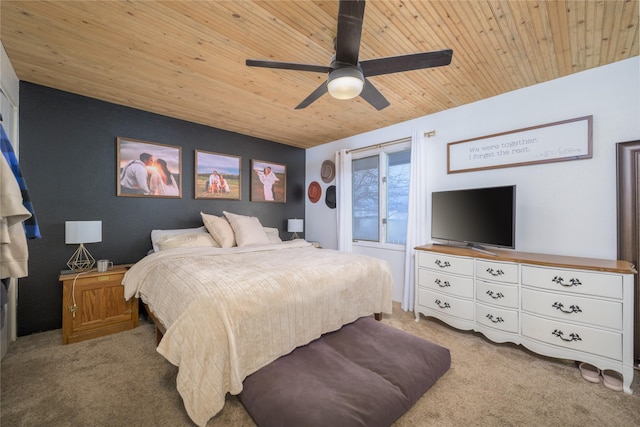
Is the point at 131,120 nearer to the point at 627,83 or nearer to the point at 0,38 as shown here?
the point at 0,38

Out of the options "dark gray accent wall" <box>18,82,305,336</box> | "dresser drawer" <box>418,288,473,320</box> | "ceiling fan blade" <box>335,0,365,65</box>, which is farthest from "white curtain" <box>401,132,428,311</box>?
"dark gray accent wall" <box>18,82,305,336</box>

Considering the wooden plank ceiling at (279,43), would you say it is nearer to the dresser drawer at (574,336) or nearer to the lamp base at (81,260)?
the lamp base at (81,260)

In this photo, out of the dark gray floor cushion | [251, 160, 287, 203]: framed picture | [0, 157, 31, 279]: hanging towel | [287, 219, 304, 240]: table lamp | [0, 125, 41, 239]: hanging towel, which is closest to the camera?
[0, 157, 31, 279]: hanging towel

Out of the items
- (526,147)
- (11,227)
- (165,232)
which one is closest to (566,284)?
(526,147)

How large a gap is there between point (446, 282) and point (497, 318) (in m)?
0.51

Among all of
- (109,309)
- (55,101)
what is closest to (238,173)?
(55,101)

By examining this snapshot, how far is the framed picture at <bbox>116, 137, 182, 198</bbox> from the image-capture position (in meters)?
3.09

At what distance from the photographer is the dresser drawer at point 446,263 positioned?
2.51 metres

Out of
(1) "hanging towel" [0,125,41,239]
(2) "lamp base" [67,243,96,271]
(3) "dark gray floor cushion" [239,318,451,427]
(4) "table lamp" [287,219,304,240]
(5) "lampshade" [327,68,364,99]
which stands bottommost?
(3) "dark gray floor cushion" [239,318,451,427]

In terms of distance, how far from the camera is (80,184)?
2.84 metres

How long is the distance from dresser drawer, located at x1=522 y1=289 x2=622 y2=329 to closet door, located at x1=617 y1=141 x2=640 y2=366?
555mm

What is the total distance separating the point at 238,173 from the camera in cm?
414

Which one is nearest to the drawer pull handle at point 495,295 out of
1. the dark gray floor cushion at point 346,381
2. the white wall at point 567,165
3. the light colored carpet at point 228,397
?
the light colored carpet at point 228,397

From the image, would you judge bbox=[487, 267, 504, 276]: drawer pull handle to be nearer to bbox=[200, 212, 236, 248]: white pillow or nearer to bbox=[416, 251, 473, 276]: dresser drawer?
bbox=[416, 251, 473, 276]: dresser drawer
